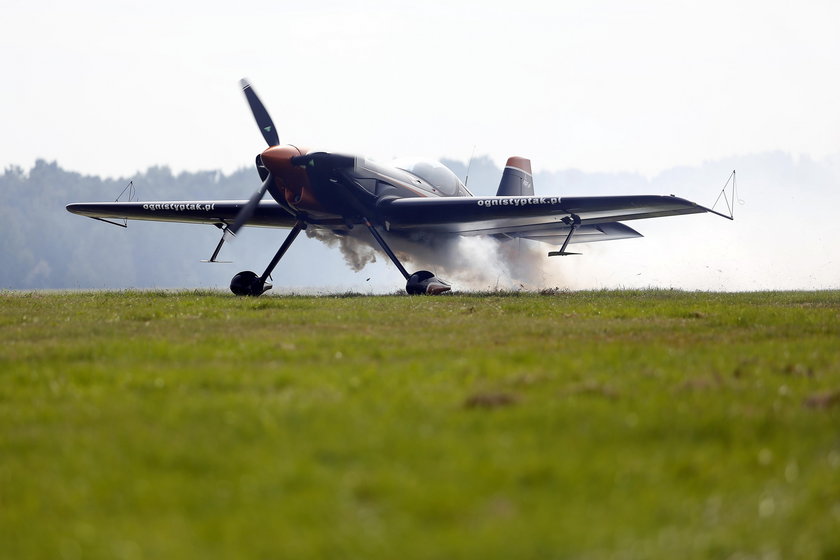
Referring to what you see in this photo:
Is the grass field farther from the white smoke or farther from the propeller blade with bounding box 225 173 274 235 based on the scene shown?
the white smoke

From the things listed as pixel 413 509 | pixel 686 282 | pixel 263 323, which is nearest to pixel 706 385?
pixel 413 509

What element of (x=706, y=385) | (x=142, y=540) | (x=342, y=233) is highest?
(x=342, y=233)

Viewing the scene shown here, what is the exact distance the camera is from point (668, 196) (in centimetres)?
2084

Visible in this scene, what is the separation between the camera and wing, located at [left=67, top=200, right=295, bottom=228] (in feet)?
86.4

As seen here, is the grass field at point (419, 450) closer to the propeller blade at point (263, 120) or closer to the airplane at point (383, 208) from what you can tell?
the airplane at point (383, 208)

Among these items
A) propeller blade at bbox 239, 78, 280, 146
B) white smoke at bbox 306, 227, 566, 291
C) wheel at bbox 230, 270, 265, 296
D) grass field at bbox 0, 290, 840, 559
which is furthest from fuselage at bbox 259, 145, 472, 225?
grass field at bbox 0, 290, 840, 559

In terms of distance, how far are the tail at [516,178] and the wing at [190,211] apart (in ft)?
28.4

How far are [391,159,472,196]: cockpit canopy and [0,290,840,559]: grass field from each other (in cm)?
1722

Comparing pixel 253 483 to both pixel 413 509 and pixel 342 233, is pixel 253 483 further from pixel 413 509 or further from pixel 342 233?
pixel 342 233

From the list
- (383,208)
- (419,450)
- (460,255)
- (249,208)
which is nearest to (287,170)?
(249,208)

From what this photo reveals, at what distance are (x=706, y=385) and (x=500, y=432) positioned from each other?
2.27 meters

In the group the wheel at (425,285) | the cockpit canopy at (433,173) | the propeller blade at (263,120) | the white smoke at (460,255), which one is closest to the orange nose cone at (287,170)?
the propeller blade at (263,120)

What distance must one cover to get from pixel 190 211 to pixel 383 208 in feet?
20.0

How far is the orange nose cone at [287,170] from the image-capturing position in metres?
22.5
